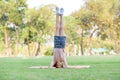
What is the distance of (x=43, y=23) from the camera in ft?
103

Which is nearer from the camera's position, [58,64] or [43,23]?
[58,64]

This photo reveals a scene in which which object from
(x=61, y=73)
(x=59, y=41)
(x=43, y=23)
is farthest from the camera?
(x=43, y=23)

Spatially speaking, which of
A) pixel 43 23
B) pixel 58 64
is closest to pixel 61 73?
pixel 58 64

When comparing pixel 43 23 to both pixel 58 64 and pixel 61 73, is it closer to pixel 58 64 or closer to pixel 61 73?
pixel 58 64

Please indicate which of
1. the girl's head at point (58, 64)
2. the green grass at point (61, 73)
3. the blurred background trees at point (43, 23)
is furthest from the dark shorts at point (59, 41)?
the blurred background trees at point (43, 23)

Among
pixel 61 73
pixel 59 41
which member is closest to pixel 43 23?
pixel 59 41

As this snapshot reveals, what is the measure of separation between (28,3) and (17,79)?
27.2 m

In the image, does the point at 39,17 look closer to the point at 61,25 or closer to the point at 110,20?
the point at 110,20

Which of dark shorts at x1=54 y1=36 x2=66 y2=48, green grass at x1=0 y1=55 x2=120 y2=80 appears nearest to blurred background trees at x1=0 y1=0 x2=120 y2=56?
dark shorts at x1=54 y1=36 x2=66 y2=48

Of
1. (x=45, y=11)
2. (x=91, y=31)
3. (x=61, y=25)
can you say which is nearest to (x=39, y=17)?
(x=45, y=11)

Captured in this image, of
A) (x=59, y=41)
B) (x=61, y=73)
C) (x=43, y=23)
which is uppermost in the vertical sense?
(x=43, y=23)

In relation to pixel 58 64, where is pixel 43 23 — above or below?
above

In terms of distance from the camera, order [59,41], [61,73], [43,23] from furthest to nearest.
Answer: [43,23]
[59,41]
[61,73]

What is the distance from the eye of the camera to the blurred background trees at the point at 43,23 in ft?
101
